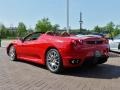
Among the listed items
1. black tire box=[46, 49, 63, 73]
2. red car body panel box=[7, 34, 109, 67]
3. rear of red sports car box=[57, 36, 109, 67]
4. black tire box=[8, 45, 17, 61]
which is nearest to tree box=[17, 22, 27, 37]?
black tire box=[8, 45, 17, 61]

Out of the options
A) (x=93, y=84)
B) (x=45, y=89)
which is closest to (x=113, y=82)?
(x=93, y=84)

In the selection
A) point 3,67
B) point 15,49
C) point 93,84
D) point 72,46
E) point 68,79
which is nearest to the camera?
point 93,84

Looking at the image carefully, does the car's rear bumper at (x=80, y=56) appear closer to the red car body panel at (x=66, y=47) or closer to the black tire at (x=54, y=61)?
the red car body panel at (x=66, y=47)

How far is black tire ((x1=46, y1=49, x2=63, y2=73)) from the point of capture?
8117 millimetres

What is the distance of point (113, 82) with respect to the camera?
6906 mm

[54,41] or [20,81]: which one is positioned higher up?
[54,41]

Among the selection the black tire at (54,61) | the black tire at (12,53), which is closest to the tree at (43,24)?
the black tire at (12,53)

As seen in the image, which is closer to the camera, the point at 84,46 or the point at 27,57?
the point at 84,46

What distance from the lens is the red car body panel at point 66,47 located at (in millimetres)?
7867

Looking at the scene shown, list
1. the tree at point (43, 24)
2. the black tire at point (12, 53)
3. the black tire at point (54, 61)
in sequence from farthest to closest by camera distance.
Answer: the tree at point (43, 24) < the black tire at point (12, 53) < the black tire at point (54, 61)

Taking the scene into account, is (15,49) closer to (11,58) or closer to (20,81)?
(11,58)

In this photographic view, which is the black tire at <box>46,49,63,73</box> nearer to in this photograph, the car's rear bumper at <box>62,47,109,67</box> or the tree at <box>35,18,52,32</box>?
the car's rear bumper at <box>62,47,109,67</box>

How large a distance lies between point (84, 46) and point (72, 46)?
0.37 meters

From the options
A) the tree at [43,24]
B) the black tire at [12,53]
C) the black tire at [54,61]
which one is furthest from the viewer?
the tree at [43,24]
